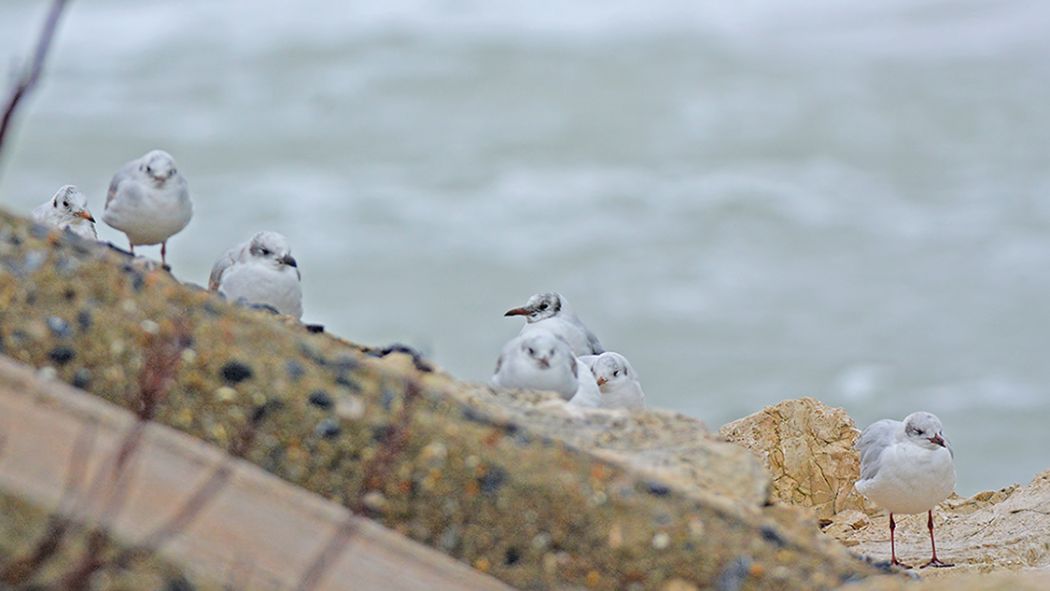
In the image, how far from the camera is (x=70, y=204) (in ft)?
25.4

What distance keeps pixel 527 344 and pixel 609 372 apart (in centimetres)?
123

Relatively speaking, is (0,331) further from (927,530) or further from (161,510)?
(927,530)

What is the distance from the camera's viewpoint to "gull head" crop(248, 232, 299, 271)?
7160 millimetres

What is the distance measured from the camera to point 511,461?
507 centimetres

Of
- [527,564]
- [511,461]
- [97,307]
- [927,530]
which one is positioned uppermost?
[927,530]

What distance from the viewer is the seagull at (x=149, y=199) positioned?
754 centimetres

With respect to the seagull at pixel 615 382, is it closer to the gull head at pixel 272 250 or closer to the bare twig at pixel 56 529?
the gull head at pixel 272 250

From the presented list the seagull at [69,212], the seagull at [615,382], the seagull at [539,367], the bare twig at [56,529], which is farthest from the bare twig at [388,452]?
the seagull at [69,212]

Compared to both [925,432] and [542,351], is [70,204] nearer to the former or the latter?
[542,351]

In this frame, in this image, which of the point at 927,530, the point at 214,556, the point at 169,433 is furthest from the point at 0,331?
the point at 927,530

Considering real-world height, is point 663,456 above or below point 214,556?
above

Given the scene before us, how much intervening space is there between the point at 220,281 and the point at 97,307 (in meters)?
2.16

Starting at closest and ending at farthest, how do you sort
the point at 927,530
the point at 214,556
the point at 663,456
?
the point at 214,556 < the point at 663,456 < the point at 927,530

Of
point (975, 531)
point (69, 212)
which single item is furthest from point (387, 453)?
point (975, 531)
